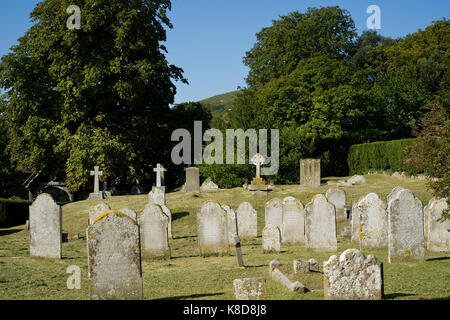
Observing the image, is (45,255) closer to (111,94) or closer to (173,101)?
(111,94)

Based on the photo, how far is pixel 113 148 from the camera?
31.8 metres

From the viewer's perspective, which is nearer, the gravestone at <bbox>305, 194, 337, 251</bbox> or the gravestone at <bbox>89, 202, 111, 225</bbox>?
the gravestone at <bbox>305, 194, 337, 251</bbox>

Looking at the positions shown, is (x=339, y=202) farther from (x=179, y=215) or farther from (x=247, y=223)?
(x=179, y=215)

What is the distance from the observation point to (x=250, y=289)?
6.88 metres

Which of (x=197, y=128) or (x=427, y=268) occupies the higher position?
(x=197, y=128)

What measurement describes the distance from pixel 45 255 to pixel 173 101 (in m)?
26.3

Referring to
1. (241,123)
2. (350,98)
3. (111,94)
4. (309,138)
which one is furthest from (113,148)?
(350,98)

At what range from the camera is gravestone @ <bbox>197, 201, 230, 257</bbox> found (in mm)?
13078

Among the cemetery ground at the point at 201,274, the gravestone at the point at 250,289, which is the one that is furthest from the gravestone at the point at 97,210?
the gravestone at the point at 250,289

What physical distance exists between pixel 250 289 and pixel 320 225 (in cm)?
659

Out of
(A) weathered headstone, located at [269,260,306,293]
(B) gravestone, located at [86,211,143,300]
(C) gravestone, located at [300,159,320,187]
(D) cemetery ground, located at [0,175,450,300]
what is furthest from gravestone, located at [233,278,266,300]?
(C) gravestone, located at [300,159,320,187]

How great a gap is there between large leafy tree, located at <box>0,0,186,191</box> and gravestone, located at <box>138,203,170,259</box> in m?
19.6
